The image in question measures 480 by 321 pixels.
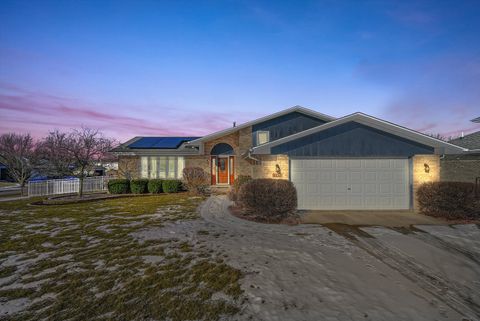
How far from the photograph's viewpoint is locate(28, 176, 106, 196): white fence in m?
15.4

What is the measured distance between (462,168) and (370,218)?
1094cm

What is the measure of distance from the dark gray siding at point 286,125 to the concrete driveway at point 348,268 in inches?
428

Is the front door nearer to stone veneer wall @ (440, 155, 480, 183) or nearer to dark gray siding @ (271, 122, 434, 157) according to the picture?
dark gray siding @ (271, 122, 434, 157)

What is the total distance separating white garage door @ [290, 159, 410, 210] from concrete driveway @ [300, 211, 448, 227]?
0.48 metres

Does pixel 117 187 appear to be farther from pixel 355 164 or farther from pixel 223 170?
pixel 355 164

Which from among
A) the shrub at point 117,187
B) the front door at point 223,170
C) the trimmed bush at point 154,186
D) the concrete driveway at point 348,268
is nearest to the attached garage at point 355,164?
the concrete driveway at point 348,268

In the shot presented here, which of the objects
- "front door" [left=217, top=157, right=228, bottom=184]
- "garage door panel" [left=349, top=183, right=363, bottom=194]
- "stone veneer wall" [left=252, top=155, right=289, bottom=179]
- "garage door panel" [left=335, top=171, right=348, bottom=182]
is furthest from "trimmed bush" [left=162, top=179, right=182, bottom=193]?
"garage door panel" [left=349, top=183, right=363, bottom=194]

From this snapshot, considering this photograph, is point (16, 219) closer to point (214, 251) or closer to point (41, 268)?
point (41, 268)

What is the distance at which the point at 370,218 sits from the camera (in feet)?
27.3

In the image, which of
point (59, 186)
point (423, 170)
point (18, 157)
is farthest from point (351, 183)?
point (18, 157)

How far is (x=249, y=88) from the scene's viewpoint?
18953 millimetres

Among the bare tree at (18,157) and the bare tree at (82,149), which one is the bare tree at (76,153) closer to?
the bare tree at (82,149)

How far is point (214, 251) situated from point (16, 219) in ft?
30.7

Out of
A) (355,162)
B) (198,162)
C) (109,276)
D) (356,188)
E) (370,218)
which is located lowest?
(370,218)
